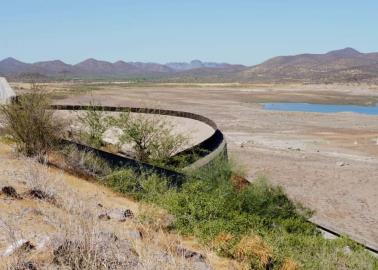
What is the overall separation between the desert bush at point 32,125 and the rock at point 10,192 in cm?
428

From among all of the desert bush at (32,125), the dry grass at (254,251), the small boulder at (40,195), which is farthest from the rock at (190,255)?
the desert bush at (32,125)

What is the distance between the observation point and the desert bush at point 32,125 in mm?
15352

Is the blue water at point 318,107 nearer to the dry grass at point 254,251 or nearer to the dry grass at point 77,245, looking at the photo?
the dry grass at point 254,251

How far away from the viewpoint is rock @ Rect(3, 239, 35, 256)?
6607 millimetres

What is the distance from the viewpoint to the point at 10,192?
10.6 m

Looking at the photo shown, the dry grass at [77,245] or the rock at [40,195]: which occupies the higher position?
the dry grass at [77,245]

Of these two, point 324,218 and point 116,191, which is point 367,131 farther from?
point 116,191

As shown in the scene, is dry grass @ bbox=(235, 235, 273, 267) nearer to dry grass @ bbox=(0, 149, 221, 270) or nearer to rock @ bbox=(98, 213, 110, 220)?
dry grass @ bbox=(0, 149, 221, 270)

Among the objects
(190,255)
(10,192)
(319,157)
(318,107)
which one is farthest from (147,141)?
(318,107)

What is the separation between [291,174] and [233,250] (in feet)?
64.8

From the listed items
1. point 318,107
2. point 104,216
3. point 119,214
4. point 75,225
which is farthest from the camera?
point 318,107

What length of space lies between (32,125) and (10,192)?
500 centimetres

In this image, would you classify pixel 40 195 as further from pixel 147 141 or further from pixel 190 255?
pixel 147 141

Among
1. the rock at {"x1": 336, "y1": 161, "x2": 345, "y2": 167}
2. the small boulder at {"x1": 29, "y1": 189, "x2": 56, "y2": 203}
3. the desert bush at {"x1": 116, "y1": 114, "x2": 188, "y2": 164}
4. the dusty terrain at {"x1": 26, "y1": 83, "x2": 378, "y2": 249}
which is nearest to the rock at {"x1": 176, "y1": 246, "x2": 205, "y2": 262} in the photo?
the small boulder at {"x1": 29, "y1": 189, "x2": 56, "y2": 203}
